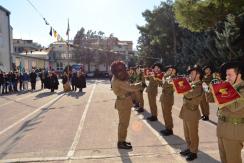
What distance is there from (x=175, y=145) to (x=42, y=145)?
322cm

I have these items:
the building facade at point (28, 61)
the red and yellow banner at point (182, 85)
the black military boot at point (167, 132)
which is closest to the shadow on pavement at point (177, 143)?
the black military boot at point (167, 132)

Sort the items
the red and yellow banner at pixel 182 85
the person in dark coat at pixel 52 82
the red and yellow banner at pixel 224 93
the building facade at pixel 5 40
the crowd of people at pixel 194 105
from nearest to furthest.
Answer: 1. the red and yellow banner at pixel 224 93
2. the crowd of people at pixel 194 105
3. the red and yellow banner at pixel 182 85
4. the person in dark coat at pixel 52 82
5. the building facade at pixel 5 40

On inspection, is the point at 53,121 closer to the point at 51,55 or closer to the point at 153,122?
the point at 153,122

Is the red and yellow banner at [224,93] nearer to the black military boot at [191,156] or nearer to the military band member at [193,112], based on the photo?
the military band member at [193,112]

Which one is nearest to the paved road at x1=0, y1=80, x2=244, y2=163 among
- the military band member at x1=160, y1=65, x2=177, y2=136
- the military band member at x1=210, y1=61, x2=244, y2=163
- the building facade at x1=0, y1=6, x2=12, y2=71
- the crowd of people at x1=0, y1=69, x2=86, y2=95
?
the military band member at x1=160, y1=65, x2=177, y2=136

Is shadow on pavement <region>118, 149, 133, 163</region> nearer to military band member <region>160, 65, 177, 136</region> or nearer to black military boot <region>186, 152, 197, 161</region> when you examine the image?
black military boot <region>186, 152, 197, 161</region>

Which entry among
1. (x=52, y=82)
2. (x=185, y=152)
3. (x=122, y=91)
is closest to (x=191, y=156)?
(x=185, y=152)

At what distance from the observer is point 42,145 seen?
9.67 m

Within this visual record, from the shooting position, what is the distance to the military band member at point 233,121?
17.9 ft

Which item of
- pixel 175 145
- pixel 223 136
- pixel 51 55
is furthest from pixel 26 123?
pixel 51 55

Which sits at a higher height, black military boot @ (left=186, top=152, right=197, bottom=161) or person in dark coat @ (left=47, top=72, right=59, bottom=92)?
person in dark coat @ (left=47, top=72, right=59, bottom=92)

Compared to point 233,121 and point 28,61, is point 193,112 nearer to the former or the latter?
point 233,121

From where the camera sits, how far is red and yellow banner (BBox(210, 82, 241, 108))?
536 cm

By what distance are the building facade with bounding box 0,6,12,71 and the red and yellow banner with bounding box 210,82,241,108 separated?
42723 mm
